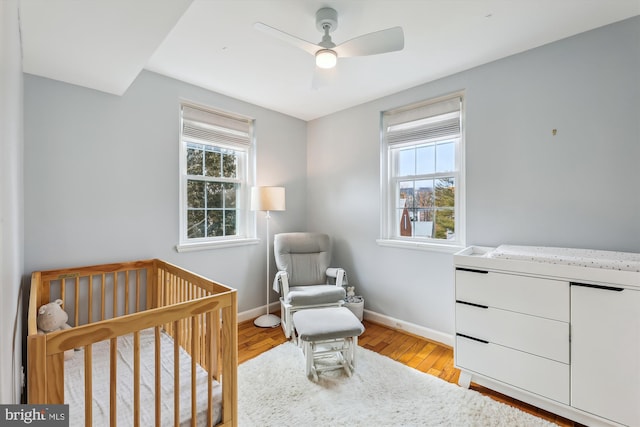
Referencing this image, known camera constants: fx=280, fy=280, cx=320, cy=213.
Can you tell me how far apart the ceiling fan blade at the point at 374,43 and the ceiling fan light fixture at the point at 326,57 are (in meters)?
0.04

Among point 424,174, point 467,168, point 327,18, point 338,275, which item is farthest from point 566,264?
point 327,18

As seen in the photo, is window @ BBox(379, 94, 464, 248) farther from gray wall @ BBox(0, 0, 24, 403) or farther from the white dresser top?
gray wall @ BBox(0, 0, 24, 403)

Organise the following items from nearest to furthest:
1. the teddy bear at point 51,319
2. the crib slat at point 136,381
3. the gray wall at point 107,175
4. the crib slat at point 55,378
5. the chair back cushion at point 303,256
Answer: the crib slat at point 55,378
the crib slat at point 136,381
the teddy bear at point 51,319
the gray wall at point 107,175
the chair back cushion at point 303,256

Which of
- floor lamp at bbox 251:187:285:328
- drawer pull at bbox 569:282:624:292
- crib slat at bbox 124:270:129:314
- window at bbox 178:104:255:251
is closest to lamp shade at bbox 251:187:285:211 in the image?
floor lamp at bbox 251:187:285:328

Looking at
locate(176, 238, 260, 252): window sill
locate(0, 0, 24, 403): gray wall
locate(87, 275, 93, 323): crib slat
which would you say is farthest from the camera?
locate(176, 238, 260, 252): window sill

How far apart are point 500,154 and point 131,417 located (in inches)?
111

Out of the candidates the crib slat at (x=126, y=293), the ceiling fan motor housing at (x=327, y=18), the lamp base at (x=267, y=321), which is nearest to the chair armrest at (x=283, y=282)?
the lamp base at (x=267, y=321)

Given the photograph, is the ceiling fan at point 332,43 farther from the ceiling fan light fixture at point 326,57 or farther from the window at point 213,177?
the window at point 213,177

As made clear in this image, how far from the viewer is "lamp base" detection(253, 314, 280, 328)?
292 cm

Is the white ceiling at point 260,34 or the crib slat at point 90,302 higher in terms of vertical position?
the white ceiling at point 260,34

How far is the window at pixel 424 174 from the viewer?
2.55 m

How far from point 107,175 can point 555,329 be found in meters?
3.23

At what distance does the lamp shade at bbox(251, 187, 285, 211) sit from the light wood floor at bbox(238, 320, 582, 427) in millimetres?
1252

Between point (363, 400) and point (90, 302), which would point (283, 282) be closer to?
Result: point (363, 400)
